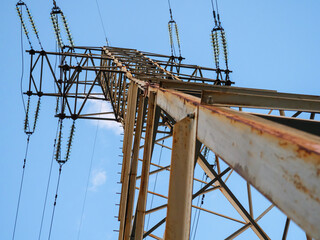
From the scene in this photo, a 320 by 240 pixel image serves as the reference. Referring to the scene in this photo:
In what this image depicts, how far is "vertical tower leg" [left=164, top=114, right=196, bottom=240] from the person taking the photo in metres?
3.50

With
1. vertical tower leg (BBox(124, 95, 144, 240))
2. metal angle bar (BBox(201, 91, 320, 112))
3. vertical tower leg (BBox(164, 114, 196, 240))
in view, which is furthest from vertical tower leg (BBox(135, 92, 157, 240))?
metal angle bar (BBox(201, 91, 320, 112))

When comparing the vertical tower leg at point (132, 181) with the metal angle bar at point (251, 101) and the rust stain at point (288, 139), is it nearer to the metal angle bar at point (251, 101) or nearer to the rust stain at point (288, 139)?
the metal angle bar at point (251, 101)

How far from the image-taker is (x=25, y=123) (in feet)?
65.1

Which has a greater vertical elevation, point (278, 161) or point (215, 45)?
point (215, 45)

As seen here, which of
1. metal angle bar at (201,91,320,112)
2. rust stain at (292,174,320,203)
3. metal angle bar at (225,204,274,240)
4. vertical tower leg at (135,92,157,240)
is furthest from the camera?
metal angle bar at (225,204,274,240)

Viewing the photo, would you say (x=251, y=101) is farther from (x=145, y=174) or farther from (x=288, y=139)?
(x=145, y=174)

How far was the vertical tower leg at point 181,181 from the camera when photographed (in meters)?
3.50

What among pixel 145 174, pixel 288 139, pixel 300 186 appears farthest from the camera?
pixel 145 174

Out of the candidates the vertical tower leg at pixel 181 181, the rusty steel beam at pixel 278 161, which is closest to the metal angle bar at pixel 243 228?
the vertical tower leg at pixel 181 181

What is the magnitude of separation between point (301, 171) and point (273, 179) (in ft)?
0.79

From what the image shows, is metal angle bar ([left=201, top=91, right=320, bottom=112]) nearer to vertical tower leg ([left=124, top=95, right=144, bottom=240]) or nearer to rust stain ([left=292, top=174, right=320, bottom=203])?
rust stain ([left=292, top=174, right=320, bottom=203])

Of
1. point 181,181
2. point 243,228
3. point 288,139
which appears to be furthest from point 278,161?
point 243,228

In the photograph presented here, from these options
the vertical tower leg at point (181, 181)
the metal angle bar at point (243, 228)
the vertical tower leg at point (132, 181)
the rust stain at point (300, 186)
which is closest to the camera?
the rust stain at point (300, 186)

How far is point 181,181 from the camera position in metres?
3.69
